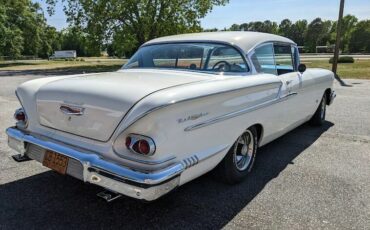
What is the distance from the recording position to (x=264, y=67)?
13.4 feet

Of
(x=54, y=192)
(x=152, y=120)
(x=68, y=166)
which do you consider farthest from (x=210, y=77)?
(x=54, y=192)

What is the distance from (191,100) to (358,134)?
4.11m

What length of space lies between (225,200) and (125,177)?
1.20 metres

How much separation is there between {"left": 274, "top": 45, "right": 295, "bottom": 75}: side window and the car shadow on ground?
144 cm

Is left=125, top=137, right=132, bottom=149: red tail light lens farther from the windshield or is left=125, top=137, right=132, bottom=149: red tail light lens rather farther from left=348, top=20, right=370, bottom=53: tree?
left=348, top=20, right=370, bottom=53: tree

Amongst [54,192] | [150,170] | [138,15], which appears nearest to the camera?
[150,170]

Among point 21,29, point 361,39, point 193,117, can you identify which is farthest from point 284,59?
point 361,39

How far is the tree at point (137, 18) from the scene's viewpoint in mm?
25875

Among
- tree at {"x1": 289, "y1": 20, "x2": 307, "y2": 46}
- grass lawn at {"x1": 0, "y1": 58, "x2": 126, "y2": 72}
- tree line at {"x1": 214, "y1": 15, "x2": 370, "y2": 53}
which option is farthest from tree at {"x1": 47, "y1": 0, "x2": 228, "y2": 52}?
tree at {"x1": 289, "y1": 20, "x2": 307, "y2": 46}

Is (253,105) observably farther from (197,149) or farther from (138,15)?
(138,15)

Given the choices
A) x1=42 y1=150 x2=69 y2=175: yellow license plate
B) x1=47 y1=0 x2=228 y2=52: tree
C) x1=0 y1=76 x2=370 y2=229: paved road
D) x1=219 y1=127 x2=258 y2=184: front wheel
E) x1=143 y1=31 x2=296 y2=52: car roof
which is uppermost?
x1=47 y1=0 x2=228 y2=52: tree

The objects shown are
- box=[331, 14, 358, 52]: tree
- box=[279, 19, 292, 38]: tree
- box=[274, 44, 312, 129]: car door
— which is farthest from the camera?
box=[279, 19, 292, 38]: tree

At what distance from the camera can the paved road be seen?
2879 millimetres

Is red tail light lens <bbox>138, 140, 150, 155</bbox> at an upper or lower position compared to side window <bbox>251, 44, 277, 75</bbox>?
lower
